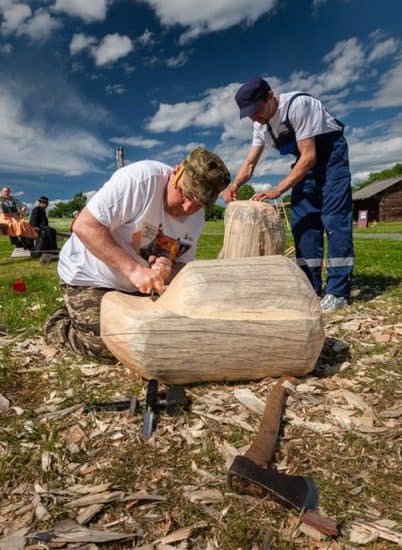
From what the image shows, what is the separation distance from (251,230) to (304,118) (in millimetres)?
1305

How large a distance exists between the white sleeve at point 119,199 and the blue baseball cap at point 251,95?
5.65 feet

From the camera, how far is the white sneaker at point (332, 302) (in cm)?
446

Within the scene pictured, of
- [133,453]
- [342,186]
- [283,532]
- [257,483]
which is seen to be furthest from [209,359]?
[342,186]

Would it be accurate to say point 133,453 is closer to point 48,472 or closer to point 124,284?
point 48,472

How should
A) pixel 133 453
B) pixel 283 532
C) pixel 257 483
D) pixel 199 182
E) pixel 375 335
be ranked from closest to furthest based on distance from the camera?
pixel 283 532 → pixel 257 483 → pixel 133 453 → pixel 199 182 → pixel 375 335

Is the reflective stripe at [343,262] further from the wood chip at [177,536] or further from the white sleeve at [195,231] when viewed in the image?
the wood chip at [177,536]

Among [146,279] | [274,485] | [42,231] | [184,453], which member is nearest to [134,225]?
[146,279]

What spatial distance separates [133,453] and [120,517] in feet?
1.33

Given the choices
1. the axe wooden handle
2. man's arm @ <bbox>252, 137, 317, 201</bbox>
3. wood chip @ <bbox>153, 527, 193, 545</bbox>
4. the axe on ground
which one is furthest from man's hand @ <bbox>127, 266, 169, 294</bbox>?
man's arm @ <bbox>252, 137, 317, 201</bbox>

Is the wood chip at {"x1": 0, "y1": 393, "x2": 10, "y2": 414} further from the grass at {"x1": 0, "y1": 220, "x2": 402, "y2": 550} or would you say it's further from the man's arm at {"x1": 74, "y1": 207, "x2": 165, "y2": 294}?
the man's arm at {"x1": 74, "y1": 207, "x2": 165, "y2": 294}

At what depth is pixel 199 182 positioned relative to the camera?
8.79 feet

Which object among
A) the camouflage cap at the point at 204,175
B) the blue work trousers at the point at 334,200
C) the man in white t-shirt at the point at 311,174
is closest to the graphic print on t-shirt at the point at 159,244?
the camouflage cap at the point at 204,175

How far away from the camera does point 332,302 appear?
14.8 ft

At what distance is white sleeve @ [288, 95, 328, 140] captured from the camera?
4.23 meters
